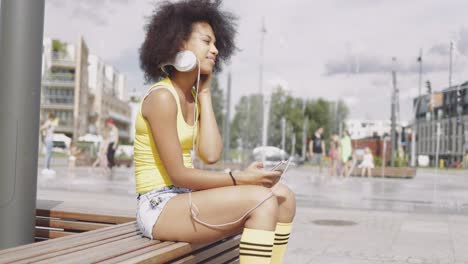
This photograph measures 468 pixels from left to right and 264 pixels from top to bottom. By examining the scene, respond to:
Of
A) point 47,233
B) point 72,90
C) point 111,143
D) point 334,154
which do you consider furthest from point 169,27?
point 72,90

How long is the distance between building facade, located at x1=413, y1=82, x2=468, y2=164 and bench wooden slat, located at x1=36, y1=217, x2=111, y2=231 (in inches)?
848

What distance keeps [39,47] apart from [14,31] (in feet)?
0.53

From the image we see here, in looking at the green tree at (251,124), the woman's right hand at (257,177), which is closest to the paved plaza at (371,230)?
the woman's right hand at (257,177)

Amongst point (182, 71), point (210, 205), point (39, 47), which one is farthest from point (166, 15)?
point (210, 205)

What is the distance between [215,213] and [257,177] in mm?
257

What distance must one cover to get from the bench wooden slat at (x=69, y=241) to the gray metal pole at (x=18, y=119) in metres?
0.58

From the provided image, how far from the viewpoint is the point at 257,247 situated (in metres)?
2.46

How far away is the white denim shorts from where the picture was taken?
2.65 m

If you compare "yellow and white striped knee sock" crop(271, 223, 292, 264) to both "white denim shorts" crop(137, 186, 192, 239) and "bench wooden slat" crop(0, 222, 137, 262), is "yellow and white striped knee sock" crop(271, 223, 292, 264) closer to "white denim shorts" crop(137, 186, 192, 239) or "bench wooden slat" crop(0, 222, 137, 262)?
"white denim shorts" crop(137, 186, 192, 239)

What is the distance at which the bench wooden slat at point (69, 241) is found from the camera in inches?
87.0

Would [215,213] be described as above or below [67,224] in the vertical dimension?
above

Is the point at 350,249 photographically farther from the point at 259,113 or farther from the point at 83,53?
the point at 83,53

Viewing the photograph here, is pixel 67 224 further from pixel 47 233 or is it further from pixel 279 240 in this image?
pixel 279 240

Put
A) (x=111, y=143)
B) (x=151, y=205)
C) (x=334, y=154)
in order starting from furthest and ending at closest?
(x=334, y=154) → (x=111, y=143) → (x=151, y=205)
